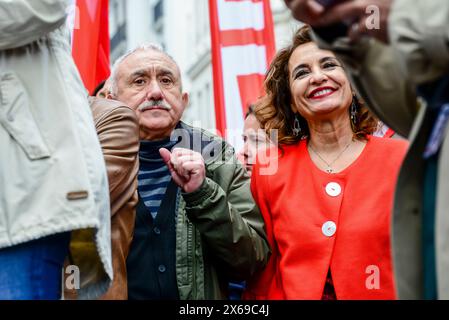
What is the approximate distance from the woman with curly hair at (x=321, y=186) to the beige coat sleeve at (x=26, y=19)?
1.35 metres

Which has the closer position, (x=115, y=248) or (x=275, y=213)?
(x=115, y=248)

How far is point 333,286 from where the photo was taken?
3816 mm

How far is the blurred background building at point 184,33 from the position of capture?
32062 millimetres

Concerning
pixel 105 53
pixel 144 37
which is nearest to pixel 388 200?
pixel 105 53

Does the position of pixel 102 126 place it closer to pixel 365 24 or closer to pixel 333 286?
pixel 333 286

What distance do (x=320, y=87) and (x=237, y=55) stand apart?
2.50 m

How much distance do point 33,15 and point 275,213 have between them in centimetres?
144

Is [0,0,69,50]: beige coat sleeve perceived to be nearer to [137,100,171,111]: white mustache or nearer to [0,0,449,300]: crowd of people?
[0,0,449,300]: crowd of people

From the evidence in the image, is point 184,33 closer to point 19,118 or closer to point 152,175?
point 152,175

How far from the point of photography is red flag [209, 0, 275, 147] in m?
6.42

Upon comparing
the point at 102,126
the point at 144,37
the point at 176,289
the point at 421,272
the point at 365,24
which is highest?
the point at 144,37

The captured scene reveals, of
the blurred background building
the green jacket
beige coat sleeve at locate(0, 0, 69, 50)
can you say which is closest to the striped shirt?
the green jacket

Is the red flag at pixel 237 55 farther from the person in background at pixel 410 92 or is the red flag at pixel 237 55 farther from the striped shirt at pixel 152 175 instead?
the person in background at pixel 410 92

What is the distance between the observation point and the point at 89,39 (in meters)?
6.11
